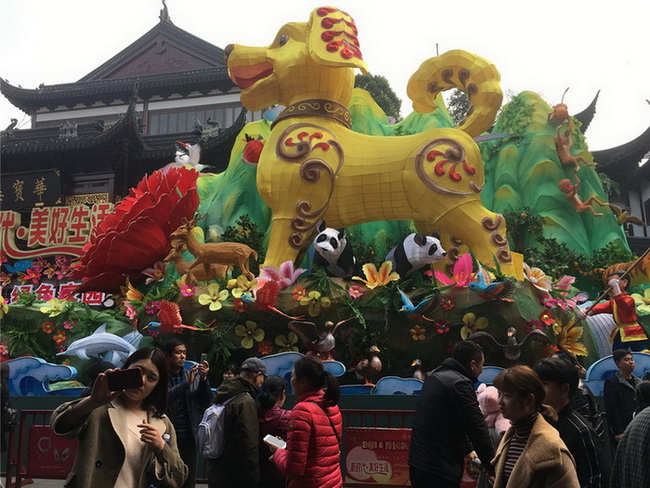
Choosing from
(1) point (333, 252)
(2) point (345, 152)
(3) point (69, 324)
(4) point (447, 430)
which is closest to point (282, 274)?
(1) point (333, 252)

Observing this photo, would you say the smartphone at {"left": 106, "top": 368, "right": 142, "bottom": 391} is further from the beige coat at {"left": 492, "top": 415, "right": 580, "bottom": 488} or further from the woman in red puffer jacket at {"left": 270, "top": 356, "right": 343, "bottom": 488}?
the beige coat at {"left": 492, "top": 415, "right": 580, "bottom": 488}

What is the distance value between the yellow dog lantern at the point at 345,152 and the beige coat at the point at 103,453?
5.80m

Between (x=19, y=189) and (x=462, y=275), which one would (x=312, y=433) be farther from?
(x=19, y=189)

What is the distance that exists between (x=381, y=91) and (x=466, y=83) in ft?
22.9

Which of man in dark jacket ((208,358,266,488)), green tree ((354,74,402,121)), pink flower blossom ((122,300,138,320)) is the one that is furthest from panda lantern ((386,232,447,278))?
green tree ((354,74,402,121))

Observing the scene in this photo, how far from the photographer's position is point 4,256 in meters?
14.2

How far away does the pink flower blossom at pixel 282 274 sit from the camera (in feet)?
24.7

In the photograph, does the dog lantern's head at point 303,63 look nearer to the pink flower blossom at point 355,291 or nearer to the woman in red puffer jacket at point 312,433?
A: the pink flower blossom at point 355,291

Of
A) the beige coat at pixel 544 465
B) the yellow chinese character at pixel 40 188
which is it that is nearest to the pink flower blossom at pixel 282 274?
the beige coat at pixel 544 465

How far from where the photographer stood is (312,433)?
9.22ft

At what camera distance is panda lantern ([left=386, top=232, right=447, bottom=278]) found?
8.23 meters

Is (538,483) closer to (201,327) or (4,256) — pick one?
(201,327)

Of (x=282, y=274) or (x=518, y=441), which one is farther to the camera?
(x=282, y=274)

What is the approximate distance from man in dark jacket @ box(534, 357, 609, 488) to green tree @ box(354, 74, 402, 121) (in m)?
12.9
